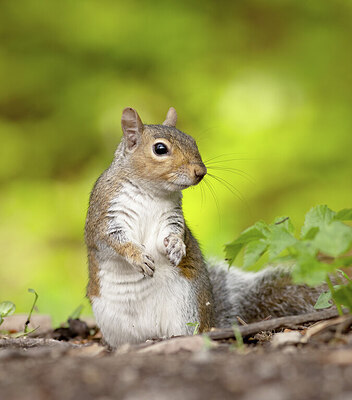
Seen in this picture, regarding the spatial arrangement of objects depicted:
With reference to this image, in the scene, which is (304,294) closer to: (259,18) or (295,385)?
(295,385)

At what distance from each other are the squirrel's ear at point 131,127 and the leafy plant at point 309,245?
0.94 metres

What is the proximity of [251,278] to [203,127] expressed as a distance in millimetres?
2243

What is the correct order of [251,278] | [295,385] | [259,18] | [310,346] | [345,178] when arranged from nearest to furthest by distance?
[295,385]
[310,346]
[251,278]
[345,178]
[259,18]

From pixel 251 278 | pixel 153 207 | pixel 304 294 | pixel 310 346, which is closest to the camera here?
pixel 310 346

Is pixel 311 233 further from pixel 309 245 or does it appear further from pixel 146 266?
pixel 146 266

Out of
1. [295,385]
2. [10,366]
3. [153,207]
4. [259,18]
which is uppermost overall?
[259,18]

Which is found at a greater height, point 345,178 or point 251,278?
point 345,178

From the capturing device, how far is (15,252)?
4566 millimetres

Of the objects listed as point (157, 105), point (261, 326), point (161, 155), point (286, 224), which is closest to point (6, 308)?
point (161, 155)

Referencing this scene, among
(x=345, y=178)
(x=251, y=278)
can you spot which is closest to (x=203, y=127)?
(x=345, y=178)

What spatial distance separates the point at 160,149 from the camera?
2.21 meters

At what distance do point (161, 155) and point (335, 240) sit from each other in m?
1.05

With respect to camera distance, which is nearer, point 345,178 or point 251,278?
point 251,278

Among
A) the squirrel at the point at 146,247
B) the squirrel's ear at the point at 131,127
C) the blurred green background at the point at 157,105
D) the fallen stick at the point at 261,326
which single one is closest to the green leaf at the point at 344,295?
the fallen stick at the point at 261,326
